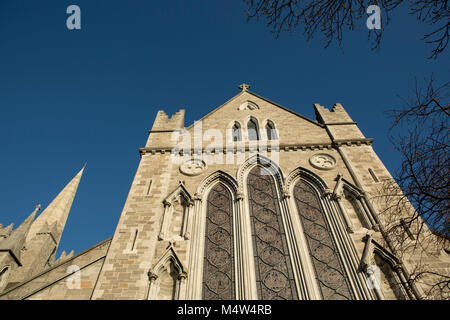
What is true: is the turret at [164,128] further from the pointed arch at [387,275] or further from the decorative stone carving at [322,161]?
the pointed arch at [387,275]

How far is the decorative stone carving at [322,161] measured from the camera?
34.4 ft

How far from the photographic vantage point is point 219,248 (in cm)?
830

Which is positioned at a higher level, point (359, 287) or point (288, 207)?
point (288, 207)

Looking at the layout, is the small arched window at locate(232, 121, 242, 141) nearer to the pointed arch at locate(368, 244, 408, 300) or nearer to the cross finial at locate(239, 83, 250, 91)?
the cross finial at locate(239, 83, 250, 91)

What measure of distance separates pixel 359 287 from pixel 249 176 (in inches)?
188

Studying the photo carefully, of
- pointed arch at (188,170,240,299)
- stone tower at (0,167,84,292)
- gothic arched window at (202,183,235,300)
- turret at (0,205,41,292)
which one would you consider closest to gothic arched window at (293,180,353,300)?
pointed arch at (188,170,240,299)

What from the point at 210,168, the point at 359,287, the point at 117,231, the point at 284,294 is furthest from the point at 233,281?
the point at 210,168

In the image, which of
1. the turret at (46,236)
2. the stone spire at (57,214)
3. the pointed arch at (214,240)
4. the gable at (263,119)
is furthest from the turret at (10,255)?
the stone spire at (57,214)

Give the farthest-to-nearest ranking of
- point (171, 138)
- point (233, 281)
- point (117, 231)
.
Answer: point (171, 138) < point (117, 231) < point (233, 281)

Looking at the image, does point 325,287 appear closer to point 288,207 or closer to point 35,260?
point 288,207

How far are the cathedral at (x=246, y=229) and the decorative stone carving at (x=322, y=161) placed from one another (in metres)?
0.04

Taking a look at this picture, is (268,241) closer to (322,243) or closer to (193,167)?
(322,243)

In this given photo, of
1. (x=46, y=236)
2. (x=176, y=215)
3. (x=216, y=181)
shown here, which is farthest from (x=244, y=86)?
(x=46, y=236)
